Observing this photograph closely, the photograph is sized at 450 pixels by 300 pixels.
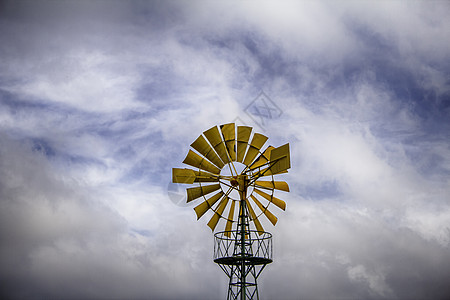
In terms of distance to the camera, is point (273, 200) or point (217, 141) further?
point (273, 200)

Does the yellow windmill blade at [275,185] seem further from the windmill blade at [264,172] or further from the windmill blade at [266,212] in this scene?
the windmill blade at [266,212]

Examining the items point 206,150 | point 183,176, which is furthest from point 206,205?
point 206,150

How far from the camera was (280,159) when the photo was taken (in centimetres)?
1956

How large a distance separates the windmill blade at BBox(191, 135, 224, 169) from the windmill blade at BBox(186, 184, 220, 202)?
103 cm

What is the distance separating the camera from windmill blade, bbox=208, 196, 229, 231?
20.9 meters

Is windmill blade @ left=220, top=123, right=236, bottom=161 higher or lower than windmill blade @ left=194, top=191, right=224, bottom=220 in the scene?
higher

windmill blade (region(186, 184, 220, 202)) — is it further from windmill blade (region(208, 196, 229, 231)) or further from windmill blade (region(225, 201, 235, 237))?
windmill blade (region(225, 201, 235, 237))

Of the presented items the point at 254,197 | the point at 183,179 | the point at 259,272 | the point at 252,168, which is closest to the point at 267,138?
the point at 252,168

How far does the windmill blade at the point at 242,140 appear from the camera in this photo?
20.8m

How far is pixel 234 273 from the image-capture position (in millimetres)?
19609

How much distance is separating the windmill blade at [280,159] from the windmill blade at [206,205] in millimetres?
2970

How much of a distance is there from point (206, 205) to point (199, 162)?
2.07m

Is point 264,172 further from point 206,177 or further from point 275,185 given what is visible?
point 206,177

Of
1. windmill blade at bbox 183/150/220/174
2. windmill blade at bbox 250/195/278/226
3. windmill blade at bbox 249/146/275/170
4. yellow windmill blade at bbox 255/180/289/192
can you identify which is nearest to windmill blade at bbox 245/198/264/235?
windmill blade at bbox 250/195/278/226
